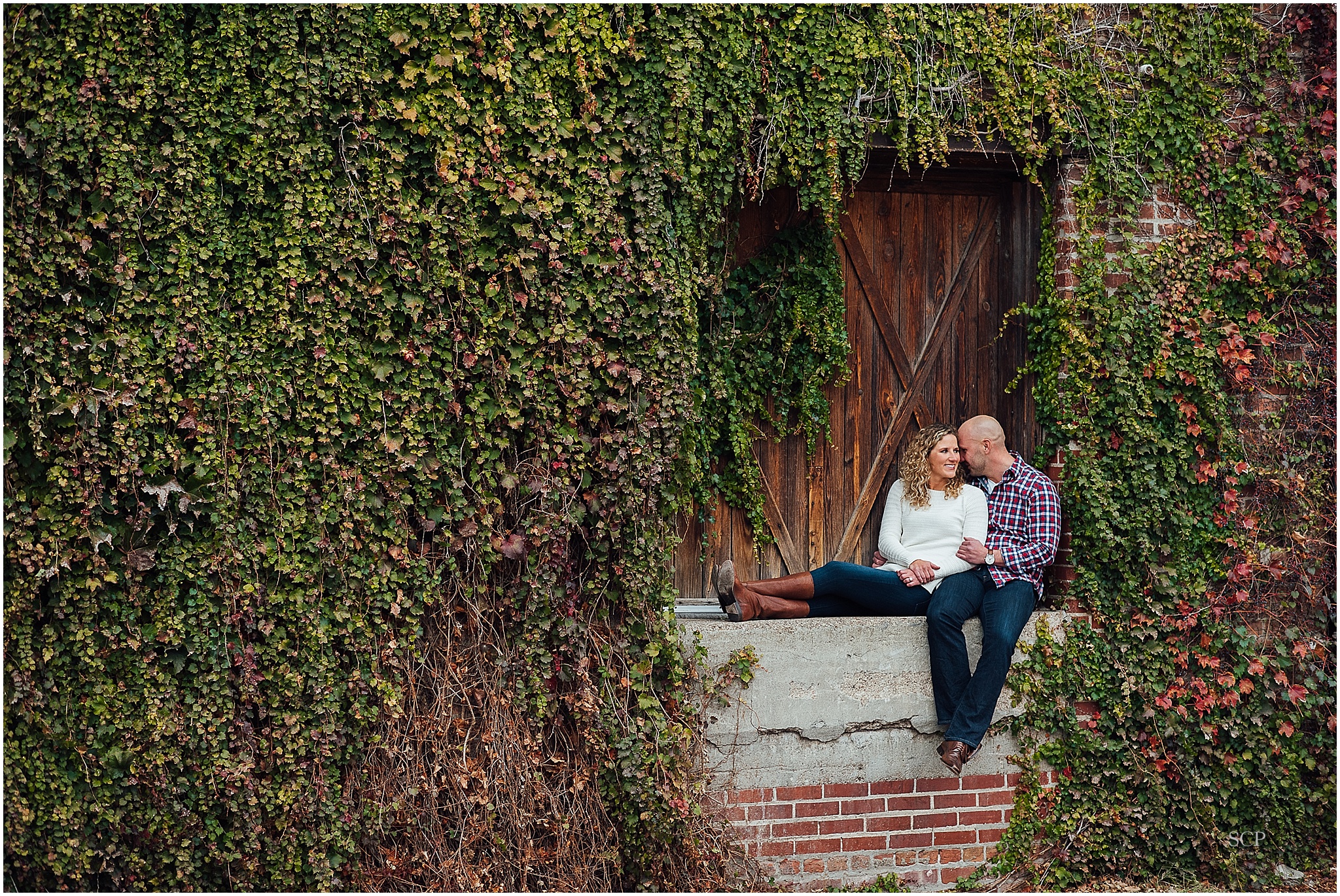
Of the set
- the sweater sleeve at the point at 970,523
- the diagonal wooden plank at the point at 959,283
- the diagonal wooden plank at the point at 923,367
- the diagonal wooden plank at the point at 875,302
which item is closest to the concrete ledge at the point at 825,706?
the sweater sleeve at the point at 970,523

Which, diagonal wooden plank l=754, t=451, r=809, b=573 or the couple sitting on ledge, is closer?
the couple sitting on ledge

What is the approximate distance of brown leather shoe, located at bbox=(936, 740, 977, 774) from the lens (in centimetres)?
448

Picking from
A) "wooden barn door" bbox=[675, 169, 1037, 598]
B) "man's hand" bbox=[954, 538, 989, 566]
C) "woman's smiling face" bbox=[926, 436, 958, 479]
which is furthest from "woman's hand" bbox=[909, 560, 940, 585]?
"wooden barn door" bbox=[675, 169, 1037, 598]

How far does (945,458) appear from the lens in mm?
4957

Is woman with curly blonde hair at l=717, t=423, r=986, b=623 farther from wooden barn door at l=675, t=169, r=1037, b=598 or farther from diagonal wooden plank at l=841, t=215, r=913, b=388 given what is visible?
diagonal wooden plank at l=841, t=215, r=913, b=388

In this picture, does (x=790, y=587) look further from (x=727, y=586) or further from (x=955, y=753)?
(x=955, y=753)

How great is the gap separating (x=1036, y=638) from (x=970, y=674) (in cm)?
42

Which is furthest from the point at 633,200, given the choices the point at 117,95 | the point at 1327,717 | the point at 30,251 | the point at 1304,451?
the point at 1327,717

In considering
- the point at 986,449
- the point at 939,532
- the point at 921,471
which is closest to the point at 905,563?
the point at 939,532

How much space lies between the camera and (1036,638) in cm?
482

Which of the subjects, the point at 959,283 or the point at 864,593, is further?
the point at 959,283

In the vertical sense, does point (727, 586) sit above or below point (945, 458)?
below

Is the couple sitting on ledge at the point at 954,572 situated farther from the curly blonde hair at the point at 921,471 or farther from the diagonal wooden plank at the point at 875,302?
the diagonal wooden plank at the point at 875,302

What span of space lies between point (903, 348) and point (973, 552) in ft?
3.90
